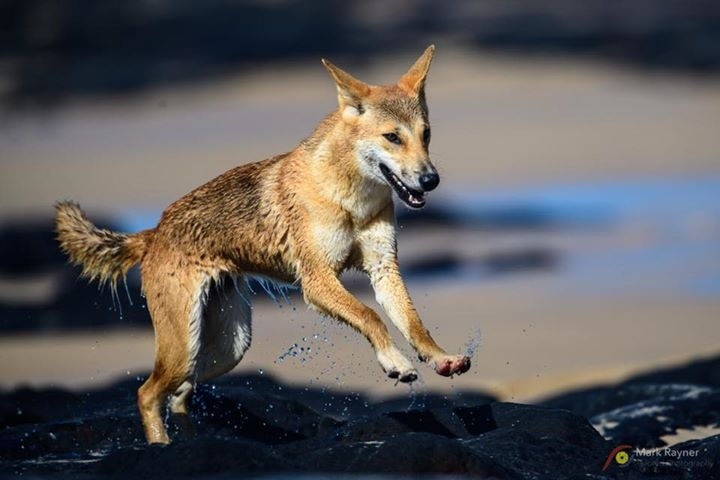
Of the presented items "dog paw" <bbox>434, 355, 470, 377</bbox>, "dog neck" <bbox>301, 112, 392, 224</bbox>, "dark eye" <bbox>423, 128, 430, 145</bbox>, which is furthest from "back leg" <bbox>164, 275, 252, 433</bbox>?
"dog paw" <bbox>434, 355, 470, 377</bbox>

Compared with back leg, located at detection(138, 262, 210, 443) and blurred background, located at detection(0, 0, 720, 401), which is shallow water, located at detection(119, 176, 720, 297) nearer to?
blurred background, located at detection(0, 0, 720, 401)

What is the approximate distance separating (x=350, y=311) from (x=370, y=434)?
0.75m

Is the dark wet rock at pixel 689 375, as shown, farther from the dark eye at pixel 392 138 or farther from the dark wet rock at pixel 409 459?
the dark wet rock at pixel 409 459

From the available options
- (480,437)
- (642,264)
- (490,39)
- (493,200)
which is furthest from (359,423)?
(490,39)

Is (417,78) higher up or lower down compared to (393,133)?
higher up

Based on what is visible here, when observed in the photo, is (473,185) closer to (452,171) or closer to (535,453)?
(452,171)

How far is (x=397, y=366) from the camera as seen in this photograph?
9617mm

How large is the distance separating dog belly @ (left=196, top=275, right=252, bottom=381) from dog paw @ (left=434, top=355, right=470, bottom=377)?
5.53 feet

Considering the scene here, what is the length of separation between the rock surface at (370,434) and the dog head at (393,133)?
1473 millimetres

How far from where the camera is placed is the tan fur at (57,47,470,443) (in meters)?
10.1

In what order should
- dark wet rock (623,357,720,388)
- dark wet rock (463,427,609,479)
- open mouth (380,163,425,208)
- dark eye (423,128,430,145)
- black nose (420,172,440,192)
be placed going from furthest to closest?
1. dark wet rock (623,357,720,388)
2. dark eye (423,128,430,145)
3. open mouth (380,163,425,208)
4. black nose (420,172,440,192)
5. dark wet rock (463,427,609,479)

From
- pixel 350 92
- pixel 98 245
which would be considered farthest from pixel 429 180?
pixel 98 245

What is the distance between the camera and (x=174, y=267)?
10.6 metres

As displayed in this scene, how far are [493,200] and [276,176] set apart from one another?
29.6 feet
